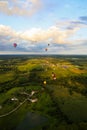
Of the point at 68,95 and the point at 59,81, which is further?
the point at 59,81

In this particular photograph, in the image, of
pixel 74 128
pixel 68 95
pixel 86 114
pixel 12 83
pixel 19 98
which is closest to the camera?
pixel 74 128

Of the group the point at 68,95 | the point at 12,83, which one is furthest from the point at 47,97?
the point at 12,83

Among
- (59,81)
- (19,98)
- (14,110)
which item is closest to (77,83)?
(59,81)

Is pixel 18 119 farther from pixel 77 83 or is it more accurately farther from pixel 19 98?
pixel 77 83

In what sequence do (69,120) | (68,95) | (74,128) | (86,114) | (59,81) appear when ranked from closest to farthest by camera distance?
1. (74,128)
2. (69,120)
3. (86,114)
4. (68,95)
5. (59,81)

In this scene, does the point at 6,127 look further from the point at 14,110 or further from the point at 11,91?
the point at 11,91

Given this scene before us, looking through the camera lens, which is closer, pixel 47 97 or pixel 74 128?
pixel 74 128

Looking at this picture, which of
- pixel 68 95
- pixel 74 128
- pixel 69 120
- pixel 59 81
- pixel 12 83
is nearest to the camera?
pixel 74 128

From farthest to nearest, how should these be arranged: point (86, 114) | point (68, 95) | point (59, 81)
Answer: point (59, 81) → point (68, 95) → point (86, 114)
